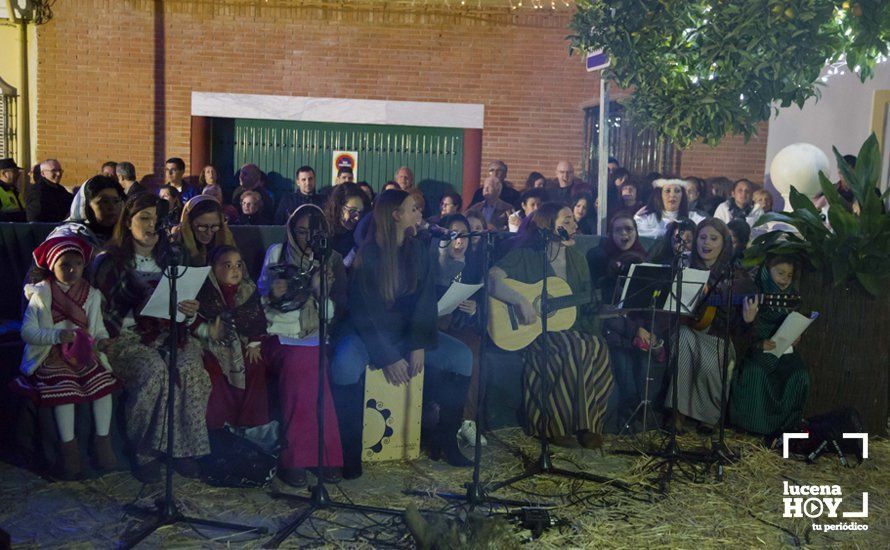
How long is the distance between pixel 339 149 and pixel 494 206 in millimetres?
4563

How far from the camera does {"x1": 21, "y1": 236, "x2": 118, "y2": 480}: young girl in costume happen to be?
4.97 metres

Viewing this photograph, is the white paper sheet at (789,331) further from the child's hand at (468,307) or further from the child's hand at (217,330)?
the child's hand at (217,330)

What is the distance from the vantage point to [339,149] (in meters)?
13.9

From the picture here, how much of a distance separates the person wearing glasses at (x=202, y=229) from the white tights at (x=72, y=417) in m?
0.99

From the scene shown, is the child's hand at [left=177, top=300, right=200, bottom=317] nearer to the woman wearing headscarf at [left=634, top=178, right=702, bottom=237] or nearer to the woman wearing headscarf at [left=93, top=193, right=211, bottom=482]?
the woman wearing headscarf at [left=93, top=193, right=211, bottom=482]

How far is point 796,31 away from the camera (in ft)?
17.4

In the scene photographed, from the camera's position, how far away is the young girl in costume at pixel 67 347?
4.97 metres

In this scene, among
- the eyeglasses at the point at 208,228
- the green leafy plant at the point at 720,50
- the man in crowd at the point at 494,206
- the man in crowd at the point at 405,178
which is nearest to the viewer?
the green leafy plant at the point at 720,50

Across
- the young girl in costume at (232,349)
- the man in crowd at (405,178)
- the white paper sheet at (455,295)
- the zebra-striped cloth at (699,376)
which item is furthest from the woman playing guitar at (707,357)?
the man in crowd at (405,178)

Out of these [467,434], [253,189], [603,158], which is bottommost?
[467,434]

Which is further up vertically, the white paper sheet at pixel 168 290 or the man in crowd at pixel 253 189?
the man in crowd at pixel 253 189

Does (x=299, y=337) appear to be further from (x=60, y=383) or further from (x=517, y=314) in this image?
(x=517, y=314)

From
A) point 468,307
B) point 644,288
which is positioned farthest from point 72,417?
point 644,288

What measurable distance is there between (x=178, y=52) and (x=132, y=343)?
892 centimetres
